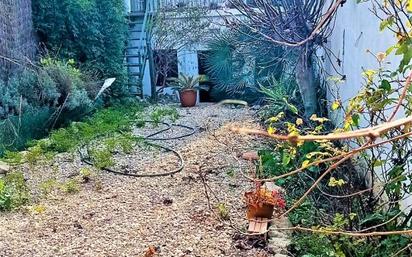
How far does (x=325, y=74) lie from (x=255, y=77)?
3598 mm

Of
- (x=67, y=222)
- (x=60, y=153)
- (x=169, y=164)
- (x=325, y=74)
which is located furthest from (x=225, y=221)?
(x=325, y=74)

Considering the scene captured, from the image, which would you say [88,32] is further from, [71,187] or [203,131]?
[71,187]

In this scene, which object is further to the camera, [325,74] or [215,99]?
[215,99]

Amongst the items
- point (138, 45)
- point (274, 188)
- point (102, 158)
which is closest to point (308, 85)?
point (274, 188)

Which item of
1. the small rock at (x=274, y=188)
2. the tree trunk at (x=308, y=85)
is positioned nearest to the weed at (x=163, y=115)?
the tree trunk at (x=308, y=85)

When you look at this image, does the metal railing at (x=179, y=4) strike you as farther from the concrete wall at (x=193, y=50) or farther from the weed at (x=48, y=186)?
the weed at (x=48, y=186)

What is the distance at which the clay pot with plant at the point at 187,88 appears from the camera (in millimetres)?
11320

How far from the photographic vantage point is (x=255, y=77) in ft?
35.8

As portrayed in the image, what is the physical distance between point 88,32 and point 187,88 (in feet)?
9.09

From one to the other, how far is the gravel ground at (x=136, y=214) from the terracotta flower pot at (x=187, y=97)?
5.21m

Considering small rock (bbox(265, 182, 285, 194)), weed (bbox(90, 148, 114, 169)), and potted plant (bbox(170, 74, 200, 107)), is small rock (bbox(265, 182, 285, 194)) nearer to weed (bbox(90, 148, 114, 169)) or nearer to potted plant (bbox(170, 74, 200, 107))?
weed (bbox(90, 148, 114, 169))

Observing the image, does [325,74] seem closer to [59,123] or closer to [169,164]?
[169,164]

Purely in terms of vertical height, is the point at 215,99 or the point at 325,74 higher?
the point at 325,74

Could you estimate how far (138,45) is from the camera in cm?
1241
